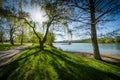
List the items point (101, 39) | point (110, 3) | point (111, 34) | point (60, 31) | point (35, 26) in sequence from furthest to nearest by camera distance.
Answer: point (35, 26), point (60, 31), point (101, 39), point (111, 34), point (110, 3)

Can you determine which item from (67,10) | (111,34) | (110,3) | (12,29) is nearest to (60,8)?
(67,10)

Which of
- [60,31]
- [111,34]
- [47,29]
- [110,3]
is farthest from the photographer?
[47,29]

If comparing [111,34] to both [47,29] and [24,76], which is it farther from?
[47,29]

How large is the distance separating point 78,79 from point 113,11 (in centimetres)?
688

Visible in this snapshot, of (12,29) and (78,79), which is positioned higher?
(12,29)

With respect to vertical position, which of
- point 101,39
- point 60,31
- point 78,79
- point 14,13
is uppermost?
point 14,13

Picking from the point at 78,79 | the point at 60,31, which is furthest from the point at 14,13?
the point at 78,79

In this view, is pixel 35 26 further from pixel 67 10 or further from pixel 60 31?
pixel 67 10

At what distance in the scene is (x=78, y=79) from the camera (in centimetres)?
594

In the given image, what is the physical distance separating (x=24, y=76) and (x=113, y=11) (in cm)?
840

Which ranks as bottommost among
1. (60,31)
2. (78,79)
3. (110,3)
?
(78,79)

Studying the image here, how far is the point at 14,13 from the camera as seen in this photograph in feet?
61.4

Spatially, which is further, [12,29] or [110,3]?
[12,29]

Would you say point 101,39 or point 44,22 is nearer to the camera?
point 101,39
